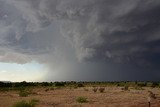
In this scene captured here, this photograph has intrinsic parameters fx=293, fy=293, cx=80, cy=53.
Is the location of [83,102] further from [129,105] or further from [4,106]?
[4,106]

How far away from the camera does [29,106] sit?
31766 mm

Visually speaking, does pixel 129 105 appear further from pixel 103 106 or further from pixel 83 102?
pixel 83 102

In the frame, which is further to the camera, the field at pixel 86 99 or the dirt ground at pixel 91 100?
the field at pixel 86 99

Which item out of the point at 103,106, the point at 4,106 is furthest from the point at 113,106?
the point at 4,106

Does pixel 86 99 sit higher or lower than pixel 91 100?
higher

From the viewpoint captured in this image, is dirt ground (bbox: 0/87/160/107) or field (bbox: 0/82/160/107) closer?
dirt ground (bbox: 0/87/160/107)

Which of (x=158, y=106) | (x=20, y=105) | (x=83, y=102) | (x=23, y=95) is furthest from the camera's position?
(x=23, y=95)

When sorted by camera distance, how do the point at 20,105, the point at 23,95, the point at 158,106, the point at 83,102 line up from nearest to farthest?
the point at 20,105
the point at 158,106
the point at 83,102
the point at 23,95

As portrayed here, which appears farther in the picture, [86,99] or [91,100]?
[86,99]

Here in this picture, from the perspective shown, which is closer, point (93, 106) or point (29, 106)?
point (29, 106)

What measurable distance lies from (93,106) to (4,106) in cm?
1043

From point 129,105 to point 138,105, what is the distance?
1060 millimetres

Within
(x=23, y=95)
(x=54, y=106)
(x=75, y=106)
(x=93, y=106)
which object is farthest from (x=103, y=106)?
(x=23, y=95)

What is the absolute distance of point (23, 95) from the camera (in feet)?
164
